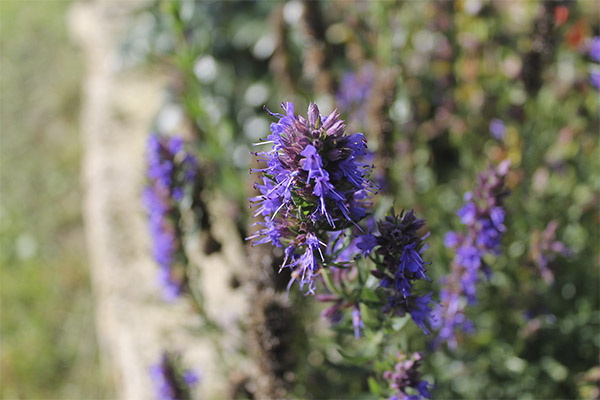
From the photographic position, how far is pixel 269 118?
4191mm

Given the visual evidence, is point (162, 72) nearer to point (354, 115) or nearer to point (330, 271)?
point (354, 115)

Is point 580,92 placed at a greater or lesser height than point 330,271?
greater

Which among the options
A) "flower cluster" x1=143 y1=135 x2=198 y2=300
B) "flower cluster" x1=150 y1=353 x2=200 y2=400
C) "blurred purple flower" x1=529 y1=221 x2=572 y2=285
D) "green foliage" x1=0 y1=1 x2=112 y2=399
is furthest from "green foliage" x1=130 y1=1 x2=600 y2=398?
"green foliage" x1=0 y1=1 x2=112 y2=399

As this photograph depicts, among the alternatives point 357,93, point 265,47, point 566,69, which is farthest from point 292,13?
point 566,69

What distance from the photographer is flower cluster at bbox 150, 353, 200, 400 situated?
233 cm

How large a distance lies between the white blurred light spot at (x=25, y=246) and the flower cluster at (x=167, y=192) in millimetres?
2878

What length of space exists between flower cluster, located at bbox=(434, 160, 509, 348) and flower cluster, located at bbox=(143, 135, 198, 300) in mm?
1189

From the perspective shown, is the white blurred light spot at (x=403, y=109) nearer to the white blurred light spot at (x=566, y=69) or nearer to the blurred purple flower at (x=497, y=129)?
the blurred purple flower at (x=497, y=129)

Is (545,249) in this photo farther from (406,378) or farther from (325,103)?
(325,103)

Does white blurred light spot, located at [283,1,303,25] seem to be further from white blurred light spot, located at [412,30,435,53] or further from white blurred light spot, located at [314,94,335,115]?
white blurred light spot, located at [412,30,435,53]

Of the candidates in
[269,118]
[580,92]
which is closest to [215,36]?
[269,118]

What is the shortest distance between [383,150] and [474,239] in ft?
2.52

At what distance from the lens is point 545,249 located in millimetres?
2453

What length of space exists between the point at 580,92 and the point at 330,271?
2.25 m
